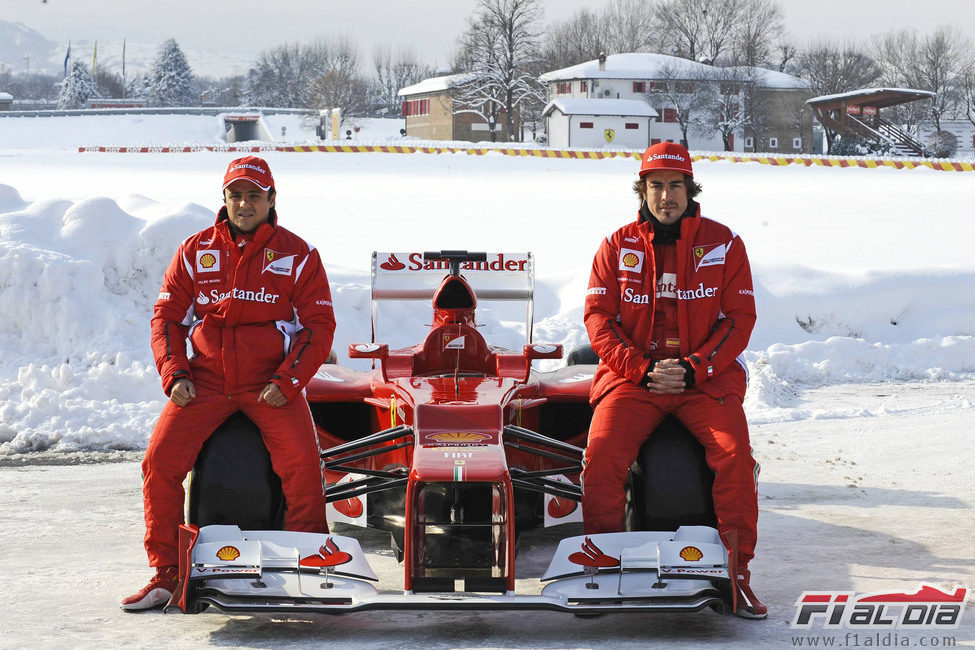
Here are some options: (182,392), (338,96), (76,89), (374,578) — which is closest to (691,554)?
(374,578)

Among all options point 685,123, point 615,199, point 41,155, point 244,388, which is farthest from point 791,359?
point 685,123

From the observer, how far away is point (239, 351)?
19.3ft

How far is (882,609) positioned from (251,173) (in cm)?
353

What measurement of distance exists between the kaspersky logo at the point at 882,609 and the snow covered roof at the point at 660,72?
247 ft

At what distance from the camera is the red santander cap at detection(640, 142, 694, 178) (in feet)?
20.1

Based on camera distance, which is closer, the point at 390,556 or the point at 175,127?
the point at 390,556

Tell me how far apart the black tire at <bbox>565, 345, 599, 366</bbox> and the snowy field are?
1.42 m

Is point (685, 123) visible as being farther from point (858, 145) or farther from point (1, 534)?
point (1, 534)

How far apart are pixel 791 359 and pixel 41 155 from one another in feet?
118

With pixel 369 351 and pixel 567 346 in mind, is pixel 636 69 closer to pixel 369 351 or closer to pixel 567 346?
pixel 567 346

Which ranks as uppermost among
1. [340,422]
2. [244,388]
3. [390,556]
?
[244,388]

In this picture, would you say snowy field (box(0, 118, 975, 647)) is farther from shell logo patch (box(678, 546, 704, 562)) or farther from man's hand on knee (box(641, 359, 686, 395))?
man's hand on knee (box(641, 359, 686, 395))

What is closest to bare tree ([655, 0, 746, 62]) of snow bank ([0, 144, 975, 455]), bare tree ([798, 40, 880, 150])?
bare tree ([798, 40, 880, 150])

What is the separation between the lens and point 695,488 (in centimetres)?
578
